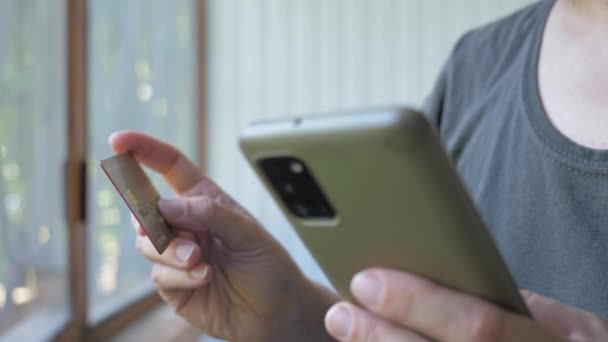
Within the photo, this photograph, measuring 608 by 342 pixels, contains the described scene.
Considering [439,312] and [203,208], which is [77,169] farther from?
[439,312]

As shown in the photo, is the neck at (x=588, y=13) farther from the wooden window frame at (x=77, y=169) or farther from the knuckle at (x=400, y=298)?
the wooden window frame at (x=77, y=169)

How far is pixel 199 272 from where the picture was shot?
0.57 meters

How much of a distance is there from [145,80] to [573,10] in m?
1.60

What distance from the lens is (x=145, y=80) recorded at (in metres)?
1.97

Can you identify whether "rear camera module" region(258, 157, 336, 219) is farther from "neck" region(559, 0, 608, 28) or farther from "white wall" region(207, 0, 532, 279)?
"white wall" region(207, 0, 532, 279)

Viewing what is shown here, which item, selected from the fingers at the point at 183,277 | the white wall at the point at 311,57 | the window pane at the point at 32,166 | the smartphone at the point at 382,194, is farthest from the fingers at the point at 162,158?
the white wall at the point at 311,57

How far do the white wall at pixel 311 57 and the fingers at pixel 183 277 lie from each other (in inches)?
75.3

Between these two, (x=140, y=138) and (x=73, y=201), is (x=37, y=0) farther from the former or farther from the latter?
(x=140, y=138)

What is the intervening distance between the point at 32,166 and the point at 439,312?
1153 mm

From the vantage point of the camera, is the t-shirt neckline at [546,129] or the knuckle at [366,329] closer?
the knuckle at [366,329]

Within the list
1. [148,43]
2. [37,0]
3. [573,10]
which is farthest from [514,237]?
[148,43]

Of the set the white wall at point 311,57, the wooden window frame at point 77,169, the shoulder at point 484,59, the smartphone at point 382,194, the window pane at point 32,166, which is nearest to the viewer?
the smartphone at point 382,194

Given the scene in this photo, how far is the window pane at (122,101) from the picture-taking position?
163 cm

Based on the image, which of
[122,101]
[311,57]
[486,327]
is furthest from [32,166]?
[311,57]
